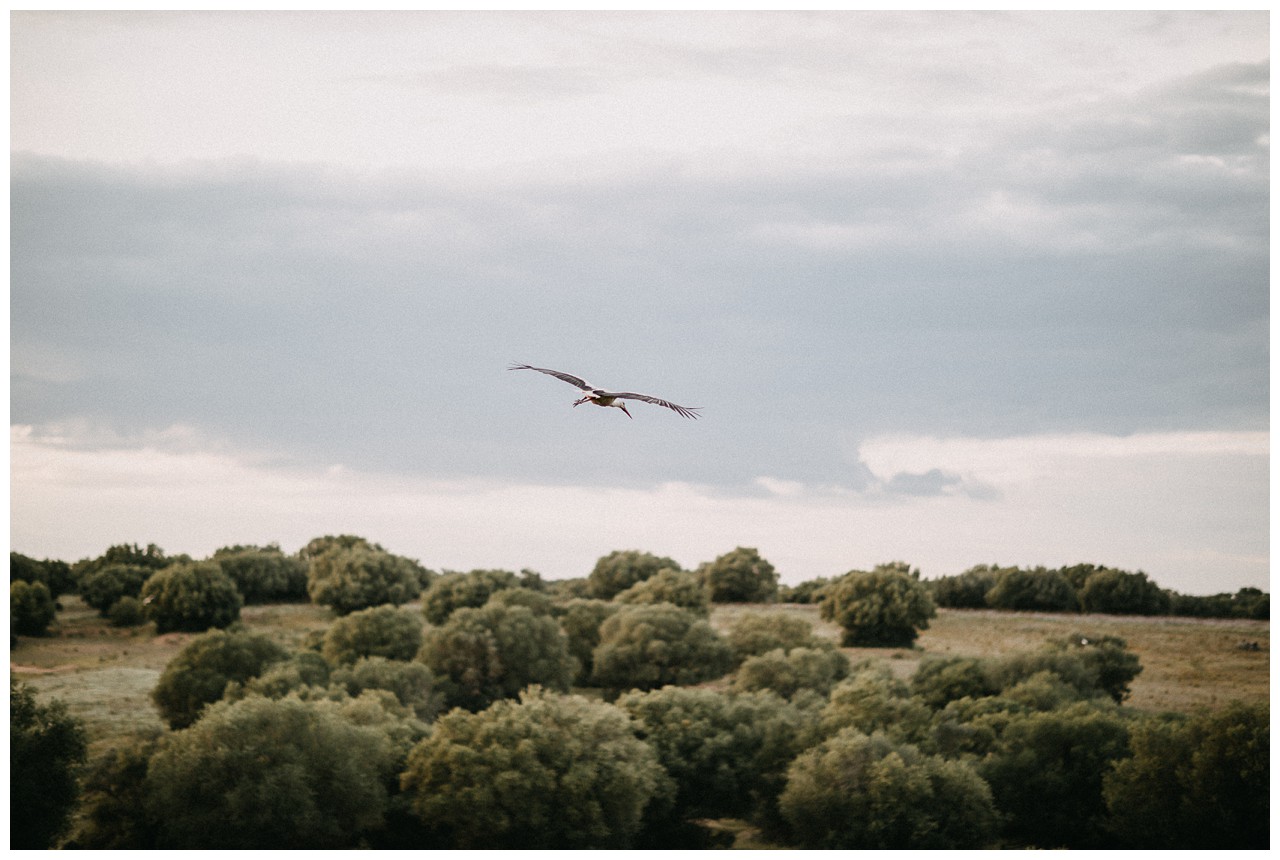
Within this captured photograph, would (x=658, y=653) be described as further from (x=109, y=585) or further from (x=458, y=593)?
(x=109, y=585)

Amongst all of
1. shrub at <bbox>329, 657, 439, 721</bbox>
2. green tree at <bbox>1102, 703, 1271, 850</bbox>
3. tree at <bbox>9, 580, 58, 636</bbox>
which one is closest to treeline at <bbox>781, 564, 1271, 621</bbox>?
green tree at <bbox>1102, 703, 1271, 850</bbox>

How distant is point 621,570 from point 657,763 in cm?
6741

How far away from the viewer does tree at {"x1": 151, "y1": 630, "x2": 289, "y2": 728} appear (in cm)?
8212

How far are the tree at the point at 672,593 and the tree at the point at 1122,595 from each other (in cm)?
3440

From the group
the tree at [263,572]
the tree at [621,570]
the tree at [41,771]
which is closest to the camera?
the tree at [41,771]

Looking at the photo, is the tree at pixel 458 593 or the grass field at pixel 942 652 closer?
the grass field at pixel 942 652

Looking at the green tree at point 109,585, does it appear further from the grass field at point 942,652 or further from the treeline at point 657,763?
the treeline at point 657,763

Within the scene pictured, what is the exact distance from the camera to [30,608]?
330 feet

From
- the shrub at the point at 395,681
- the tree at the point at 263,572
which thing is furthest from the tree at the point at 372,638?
the tree at the point at 263,572

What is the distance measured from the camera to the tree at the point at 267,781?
61969 mm

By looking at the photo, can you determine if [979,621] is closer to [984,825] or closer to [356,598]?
[984,825]

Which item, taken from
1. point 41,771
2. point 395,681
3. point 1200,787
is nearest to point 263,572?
point 395,681

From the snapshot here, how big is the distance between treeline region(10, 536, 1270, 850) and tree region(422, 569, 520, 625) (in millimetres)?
26763

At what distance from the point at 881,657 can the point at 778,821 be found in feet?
111
